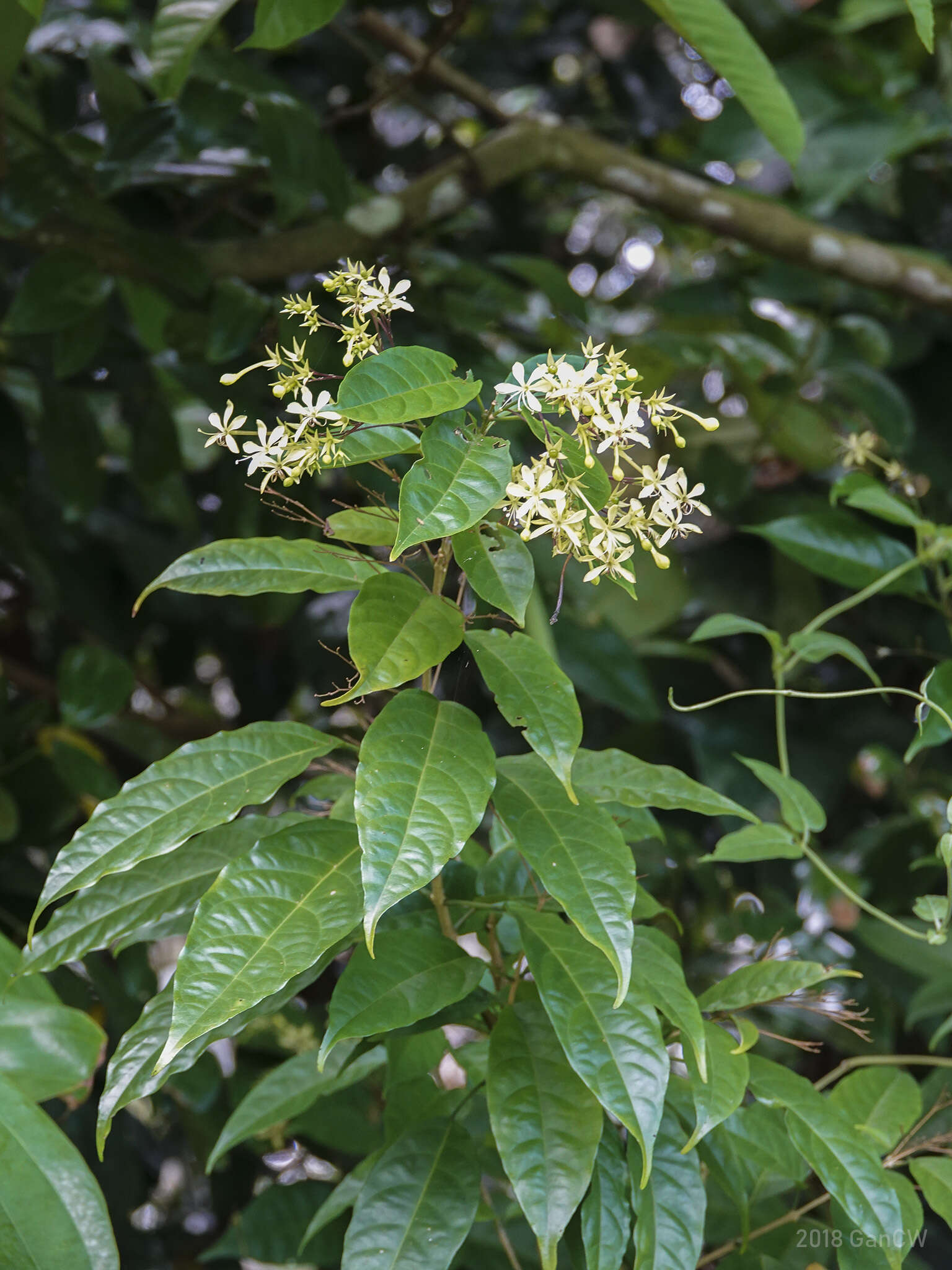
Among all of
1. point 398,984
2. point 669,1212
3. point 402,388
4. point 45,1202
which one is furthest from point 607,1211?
point 402,388

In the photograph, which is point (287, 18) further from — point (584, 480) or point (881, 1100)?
point (881, 1100)

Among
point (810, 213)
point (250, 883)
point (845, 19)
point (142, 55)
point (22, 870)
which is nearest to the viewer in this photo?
point (250, 883)

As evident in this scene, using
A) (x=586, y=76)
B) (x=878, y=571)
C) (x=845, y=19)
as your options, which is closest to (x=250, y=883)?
(x=878, y=571)

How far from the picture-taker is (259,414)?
0.94 meters

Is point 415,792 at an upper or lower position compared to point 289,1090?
upper

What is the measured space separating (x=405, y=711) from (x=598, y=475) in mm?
120

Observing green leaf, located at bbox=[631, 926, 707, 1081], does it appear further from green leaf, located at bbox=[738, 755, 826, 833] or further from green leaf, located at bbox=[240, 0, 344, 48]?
green leaf, located at bbox=[240, 0, 344, 48]

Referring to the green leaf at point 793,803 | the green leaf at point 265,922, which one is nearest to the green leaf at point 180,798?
the green leaf at point 265,922

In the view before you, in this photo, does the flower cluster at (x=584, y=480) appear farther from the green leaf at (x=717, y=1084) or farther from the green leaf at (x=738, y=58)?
the green leaf at (x=738, y=58)

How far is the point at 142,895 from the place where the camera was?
0.49m

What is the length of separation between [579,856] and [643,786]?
0.09 m

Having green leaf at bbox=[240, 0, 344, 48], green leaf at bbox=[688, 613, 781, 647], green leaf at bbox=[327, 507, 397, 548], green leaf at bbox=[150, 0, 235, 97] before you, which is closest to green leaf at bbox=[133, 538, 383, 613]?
green leaf at bbox=[327, 507, 397, 548]

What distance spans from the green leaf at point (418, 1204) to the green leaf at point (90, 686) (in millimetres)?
529

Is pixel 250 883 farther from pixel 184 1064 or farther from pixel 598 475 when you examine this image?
pixel 598 475
